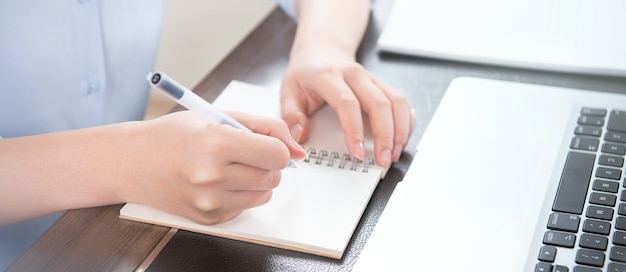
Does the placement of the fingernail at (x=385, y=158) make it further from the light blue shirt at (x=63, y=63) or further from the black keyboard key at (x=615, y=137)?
the light blue shirt at (x=63, y=63)

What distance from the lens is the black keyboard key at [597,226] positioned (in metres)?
0.64

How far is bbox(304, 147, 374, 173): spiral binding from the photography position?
30.4 inches

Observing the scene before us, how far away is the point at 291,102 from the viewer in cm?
86

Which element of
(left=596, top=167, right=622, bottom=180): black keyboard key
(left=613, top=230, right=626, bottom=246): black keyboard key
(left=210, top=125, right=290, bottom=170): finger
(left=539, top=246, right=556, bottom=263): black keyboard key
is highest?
(left=596, top=167, right=622, bottom=180): black keyboard key

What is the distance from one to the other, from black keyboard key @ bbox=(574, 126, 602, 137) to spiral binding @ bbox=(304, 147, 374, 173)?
0.69ft

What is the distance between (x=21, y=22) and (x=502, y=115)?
0.55 metres

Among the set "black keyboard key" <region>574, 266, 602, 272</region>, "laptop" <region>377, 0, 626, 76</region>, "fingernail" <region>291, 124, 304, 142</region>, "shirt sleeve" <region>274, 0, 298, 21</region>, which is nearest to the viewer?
"black keyboard key" <region>574, 266, 602, 272</region>

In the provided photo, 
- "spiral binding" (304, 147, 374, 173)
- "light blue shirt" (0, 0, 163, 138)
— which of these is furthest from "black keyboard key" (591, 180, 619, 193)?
"light blue shirt" (0, 0, 163, 138)

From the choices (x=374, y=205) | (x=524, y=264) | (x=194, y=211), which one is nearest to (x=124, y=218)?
(x=194, y=211)

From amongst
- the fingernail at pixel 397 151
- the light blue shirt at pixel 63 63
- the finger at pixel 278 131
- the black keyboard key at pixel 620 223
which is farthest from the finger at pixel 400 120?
the light blue shirt at pixel 63 63

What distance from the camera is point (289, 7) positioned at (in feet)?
3.59

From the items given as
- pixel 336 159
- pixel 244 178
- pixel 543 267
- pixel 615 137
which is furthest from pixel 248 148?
pixel 615 137

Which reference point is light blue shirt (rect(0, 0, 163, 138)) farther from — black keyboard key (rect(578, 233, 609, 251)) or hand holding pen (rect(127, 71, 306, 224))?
black keyboard key (rect(578, 233, 609, 251))

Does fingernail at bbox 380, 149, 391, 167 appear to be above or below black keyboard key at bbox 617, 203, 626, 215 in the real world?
below
